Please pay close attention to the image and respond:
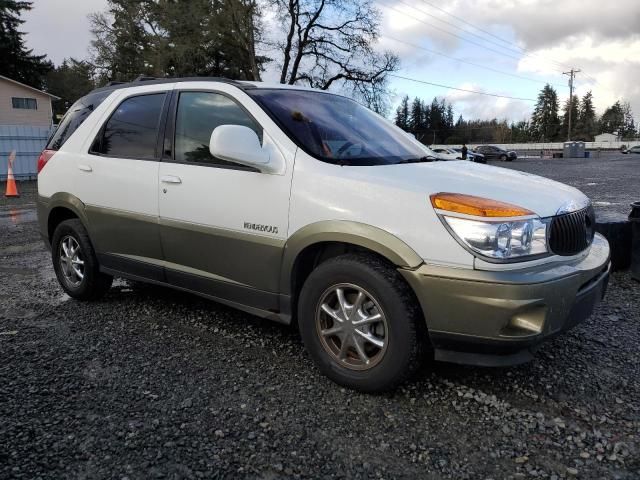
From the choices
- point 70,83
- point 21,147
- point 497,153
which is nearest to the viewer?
point 21,147

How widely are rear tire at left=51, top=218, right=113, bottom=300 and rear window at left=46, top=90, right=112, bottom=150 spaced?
771 millimetres

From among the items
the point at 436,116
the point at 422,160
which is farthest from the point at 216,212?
the point at 436,116

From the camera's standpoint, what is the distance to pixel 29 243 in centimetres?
763

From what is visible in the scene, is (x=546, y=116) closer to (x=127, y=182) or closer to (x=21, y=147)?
A: (x=21, y=147)

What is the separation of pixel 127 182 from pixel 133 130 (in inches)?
17.2

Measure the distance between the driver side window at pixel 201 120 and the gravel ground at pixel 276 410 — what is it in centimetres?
132

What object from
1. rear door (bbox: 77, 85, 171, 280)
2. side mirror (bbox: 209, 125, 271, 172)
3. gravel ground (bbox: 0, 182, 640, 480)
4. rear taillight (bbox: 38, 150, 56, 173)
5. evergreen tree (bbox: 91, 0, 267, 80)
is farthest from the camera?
evergreen tree (bbox: 91, 0, 267, 80)

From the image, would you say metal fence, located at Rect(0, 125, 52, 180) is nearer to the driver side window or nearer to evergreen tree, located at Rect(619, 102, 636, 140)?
the driver side window

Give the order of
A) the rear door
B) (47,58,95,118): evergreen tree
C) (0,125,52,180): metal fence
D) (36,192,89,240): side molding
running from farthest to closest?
(47,58,95,118): evergreen tree < (0,125,52,180): metal fence < (36,192,89,240): side molding < the rear door

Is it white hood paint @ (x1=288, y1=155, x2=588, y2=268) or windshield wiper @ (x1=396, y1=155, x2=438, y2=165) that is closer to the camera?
white hood paint @ (x1=288, y1=155, x2=588, y2=268)

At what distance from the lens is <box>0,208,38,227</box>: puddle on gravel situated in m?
9.66

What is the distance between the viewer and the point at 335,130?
11.6 ft

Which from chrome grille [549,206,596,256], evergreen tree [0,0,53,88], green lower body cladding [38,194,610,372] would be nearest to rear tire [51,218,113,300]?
green lower body cladding [38,194,610,372]

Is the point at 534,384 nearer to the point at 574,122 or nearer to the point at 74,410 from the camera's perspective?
the point at 74,410
